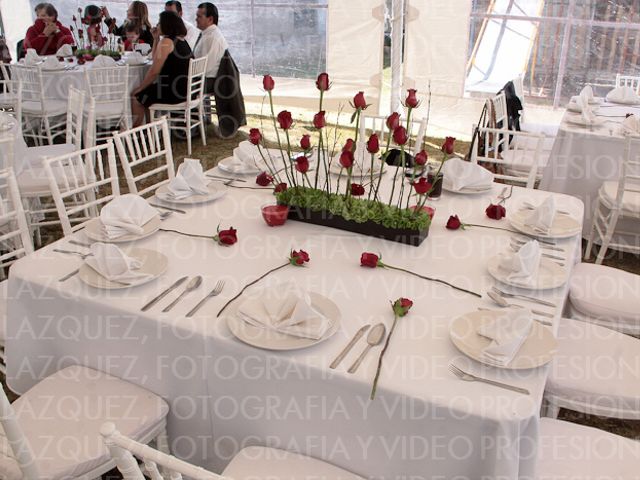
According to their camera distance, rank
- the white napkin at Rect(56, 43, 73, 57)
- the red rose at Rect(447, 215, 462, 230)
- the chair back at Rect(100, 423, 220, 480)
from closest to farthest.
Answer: the chair back at Rect(100, 423, 220, 480) < the red rose at Rect(447, 215, 462, 230) < the white napkin at Rect(56, 43, 73, 57)

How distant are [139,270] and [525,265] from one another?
104 cm

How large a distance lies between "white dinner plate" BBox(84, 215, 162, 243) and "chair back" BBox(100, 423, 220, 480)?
97 centimetres

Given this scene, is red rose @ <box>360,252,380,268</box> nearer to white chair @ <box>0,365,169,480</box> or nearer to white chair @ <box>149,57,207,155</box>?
white chair @ <box>0,365,169,480</box>

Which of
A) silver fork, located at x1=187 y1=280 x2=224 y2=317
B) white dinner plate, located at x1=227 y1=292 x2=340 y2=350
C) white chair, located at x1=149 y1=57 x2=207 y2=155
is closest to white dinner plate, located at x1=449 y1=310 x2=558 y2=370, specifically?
white dinner plate, located at x1=227 y1=292 x2=340 y2=350

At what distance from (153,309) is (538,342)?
2.98ft

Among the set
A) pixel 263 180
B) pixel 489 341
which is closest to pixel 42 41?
pixel 263 180

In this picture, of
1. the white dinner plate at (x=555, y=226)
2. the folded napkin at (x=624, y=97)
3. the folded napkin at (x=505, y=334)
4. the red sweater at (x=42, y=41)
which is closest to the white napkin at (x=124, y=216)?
the folded napkin at (x=505, y=334)

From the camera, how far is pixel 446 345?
4.23 feet

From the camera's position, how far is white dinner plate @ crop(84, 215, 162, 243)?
5.66 ft

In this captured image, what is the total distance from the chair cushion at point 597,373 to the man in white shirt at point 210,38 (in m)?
4.30

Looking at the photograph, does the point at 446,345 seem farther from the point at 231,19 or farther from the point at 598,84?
the point at 231,19

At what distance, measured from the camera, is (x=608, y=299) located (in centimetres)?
196

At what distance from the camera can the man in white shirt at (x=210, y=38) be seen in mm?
5148

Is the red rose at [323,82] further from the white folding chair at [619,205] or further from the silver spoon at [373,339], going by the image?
the white folding chair at [619,205]
